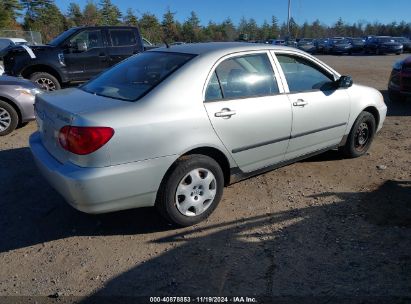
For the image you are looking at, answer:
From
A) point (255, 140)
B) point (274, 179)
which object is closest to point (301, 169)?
point (274, 179)

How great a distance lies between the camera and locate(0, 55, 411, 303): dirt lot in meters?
2.98

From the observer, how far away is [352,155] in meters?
5.54

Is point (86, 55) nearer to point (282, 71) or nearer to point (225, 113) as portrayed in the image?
point (282, 71)

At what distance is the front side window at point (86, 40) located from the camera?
Answer: 1037 centimetres

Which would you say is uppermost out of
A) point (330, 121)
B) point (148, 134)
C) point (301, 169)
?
point (148, 134)

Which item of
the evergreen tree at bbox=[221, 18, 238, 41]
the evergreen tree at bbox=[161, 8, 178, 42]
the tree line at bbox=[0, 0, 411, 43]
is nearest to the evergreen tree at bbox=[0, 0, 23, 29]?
the tree line at bbox=[0, 0, 411, 43]

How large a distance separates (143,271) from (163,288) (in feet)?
0.93

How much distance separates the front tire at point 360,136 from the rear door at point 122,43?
7.36 meters

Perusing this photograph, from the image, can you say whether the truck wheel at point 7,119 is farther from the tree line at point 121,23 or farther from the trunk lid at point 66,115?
the tree line at point 121,23

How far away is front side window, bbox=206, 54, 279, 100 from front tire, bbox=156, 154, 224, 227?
633 mm

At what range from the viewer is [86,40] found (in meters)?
10.7

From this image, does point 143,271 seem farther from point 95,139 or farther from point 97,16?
point 97,16

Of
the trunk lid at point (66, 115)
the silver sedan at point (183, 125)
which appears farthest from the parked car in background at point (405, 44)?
the trunk lid at point (66, 115)

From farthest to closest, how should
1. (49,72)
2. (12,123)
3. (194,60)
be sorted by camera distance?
1. (49,72)
2. (12,123)
3. (194,60)
